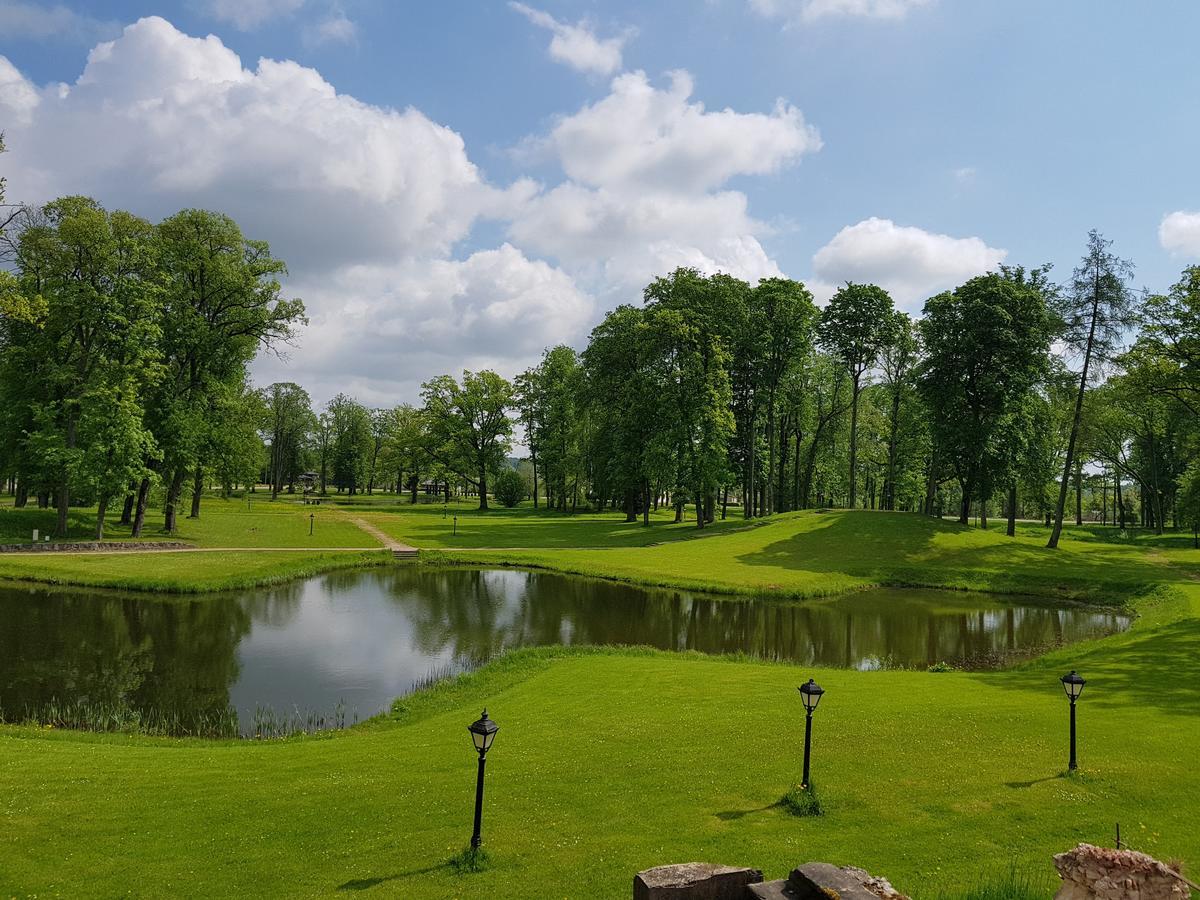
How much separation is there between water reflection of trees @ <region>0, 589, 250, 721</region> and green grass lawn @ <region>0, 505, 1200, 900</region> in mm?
Answer: 3631

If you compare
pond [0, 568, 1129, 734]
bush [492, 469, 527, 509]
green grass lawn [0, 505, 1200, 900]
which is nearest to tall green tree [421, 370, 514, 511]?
bush [492, 469, 527, 509]

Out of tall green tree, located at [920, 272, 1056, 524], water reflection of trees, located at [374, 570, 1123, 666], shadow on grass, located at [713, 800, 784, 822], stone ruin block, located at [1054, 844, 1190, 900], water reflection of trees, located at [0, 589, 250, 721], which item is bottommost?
water reflection of trees, located at [0, 589, 250, 721]

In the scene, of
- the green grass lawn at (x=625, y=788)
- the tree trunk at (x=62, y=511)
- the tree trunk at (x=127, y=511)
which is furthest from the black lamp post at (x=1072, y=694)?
the tree trunk at (x=127, y=511)

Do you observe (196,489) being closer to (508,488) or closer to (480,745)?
(508,488)

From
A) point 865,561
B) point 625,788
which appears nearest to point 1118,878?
point 625,788

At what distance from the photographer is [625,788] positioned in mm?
10984

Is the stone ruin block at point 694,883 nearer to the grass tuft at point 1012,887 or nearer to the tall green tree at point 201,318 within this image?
the grass tuft at point 1012,887

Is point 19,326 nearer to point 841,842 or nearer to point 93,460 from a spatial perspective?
point 93,460

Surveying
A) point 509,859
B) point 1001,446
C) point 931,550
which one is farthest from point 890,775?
point 1001,446

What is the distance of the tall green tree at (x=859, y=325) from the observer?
57188 mm

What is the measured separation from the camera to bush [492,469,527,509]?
100375mm

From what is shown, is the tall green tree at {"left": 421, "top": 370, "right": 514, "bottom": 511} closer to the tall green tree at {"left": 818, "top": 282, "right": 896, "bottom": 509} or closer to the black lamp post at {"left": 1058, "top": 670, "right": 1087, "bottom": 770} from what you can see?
the tall green tree at {"left": 818, "top": 282, "right": 896, "bottom": 509}

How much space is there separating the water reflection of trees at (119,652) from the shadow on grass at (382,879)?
40.6 feet

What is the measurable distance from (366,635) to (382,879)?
2022 centimetres
